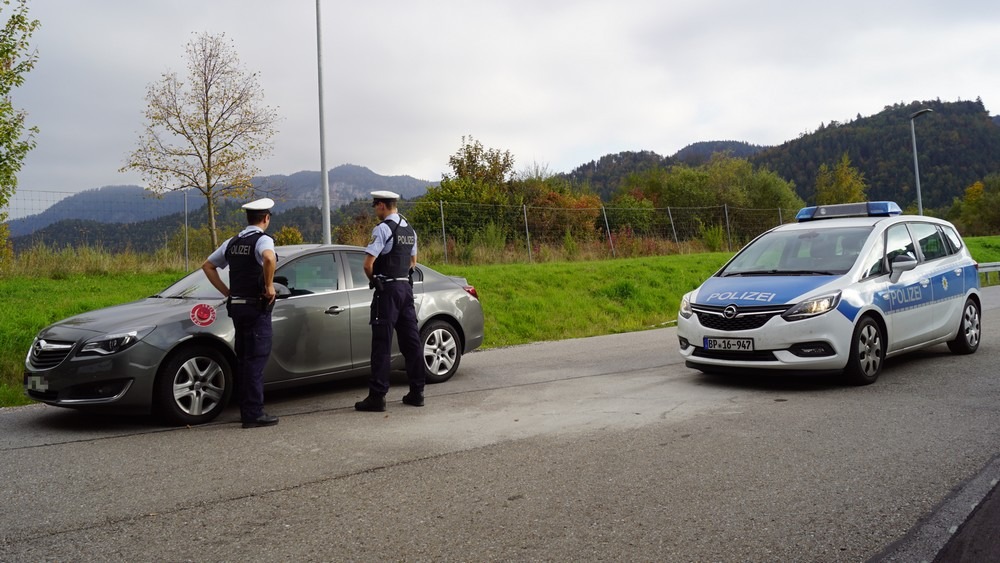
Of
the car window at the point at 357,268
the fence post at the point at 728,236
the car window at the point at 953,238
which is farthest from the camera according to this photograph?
the fence post at the point at 728,236

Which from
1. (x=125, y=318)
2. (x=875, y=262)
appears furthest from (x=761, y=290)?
(x=125, y=318)

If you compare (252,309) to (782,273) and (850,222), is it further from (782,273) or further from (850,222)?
(850,222)

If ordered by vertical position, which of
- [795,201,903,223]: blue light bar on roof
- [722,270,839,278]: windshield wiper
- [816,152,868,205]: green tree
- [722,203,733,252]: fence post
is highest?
[816,152,868,205]: green tree

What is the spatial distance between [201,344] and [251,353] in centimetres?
58

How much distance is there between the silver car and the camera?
6.20m

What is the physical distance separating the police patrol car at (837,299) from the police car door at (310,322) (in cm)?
A: 356

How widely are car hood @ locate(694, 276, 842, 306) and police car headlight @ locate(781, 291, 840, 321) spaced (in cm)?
9

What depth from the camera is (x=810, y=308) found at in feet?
23.9

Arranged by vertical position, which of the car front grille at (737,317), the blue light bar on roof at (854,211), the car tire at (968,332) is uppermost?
the blue light bar on roof at (854,211)

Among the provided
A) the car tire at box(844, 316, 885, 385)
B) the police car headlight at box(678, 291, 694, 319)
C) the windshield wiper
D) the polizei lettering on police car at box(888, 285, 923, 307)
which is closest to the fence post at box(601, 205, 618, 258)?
the windshield wiper

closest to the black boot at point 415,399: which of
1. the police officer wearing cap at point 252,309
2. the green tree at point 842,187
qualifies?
the police officer wearing cap at point 252,309

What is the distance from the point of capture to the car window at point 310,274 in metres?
7.38

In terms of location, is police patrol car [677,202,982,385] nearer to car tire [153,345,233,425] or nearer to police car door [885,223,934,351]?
police car door [885,223,934,351]

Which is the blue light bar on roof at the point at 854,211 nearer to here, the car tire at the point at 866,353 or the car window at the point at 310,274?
the car tire at the point at 866,353
